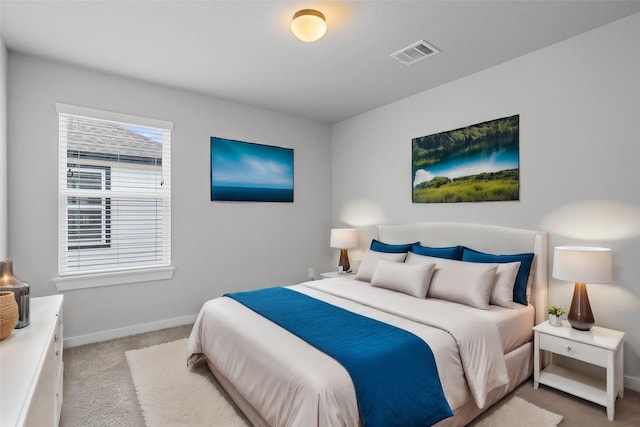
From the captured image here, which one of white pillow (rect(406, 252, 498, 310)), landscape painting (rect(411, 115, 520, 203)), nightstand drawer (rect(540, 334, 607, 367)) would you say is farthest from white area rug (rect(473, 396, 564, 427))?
landscape painting (rect(411, 115, 520, 203))

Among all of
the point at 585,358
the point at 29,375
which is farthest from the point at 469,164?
the point at 29,375

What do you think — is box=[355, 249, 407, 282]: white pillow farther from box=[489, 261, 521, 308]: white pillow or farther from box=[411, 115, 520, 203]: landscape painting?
box=[489, 261, 521, 308]: white pillow

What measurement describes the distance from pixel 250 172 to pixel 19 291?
9.10 feet

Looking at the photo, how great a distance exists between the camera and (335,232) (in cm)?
440

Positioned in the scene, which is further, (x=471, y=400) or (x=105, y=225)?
(x=105, y=225)

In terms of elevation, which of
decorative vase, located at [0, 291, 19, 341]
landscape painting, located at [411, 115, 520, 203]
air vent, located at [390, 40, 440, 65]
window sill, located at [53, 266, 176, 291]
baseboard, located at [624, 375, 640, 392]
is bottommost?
baseboard, located at [624, 375, 640, 392]

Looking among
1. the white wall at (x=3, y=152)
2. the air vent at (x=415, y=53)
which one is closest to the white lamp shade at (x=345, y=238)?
the air vent at (x=415, y=53)

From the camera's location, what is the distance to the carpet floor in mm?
2084

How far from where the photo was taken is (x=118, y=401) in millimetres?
2287

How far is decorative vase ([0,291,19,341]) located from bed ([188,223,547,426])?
1.12 m

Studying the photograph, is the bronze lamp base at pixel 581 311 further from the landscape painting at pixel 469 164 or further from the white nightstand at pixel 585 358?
the landscape painting at pixel 469 164

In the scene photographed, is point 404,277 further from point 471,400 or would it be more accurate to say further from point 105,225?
point 105,225

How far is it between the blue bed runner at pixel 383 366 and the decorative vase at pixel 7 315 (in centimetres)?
135

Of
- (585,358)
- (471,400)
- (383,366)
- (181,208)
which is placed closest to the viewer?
(383,366)
